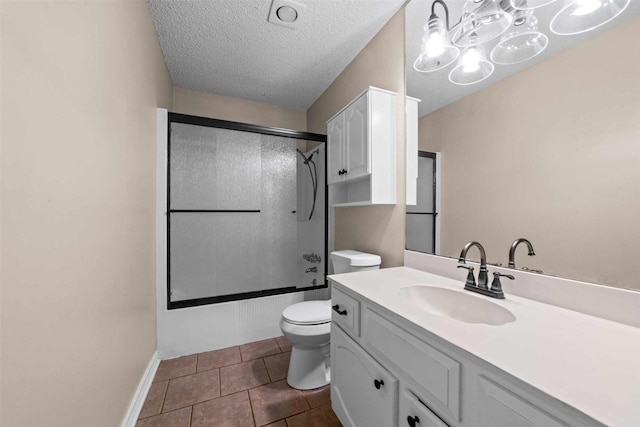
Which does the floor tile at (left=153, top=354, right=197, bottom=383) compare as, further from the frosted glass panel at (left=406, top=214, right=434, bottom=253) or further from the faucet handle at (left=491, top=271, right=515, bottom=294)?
the faucet handle at (left=491, top=271, right=515, bottom=294)

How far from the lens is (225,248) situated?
2047 mm

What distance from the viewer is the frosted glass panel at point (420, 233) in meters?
1.43

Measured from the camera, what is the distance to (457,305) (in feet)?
3.50

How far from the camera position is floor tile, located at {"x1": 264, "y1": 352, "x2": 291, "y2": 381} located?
5.50 ft

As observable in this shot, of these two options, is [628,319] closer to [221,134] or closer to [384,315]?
[384,315]

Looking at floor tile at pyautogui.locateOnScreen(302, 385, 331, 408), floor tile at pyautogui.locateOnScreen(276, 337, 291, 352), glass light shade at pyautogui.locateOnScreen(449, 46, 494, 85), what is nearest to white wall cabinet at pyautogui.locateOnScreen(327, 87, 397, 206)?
glass light shade at pyautogui.locateOnScreen(449, 46, 494, 85)

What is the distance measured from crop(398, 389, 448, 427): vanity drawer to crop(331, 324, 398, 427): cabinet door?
32 mm

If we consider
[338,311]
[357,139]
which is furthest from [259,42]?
[338,311]

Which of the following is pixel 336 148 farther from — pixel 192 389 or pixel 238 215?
pixel 192 389

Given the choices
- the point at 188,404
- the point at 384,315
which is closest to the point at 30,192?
the point at 384,315

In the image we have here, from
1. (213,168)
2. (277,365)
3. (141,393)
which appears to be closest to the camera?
(141,393)

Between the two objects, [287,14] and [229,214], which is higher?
[287,14]

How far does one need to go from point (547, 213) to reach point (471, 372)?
0.69m

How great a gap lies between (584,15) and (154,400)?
2692 millimetres
